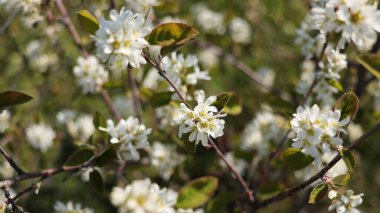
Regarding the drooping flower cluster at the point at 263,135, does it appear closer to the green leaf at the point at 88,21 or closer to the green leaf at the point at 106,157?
the green leaf at the point at 106,157

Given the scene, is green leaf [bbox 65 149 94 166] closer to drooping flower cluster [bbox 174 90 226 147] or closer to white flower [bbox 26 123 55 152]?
drooping flower cluster [bbox 174 90 226 147]

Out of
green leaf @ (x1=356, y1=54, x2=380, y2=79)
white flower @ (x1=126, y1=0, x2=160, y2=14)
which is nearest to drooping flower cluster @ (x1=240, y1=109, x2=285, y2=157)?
white flower @ (x1=126, y1=0, x2=160, y2=14)

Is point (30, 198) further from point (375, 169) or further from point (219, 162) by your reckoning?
point (375, 169)

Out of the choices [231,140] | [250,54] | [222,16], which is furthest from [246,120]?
[222,16]

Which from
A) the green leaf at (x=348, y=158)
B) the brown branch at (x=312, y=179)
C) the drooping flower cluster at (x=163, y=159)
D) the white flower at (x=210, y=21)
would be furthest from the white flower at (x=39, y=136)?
the green leaf at (x=348, y=158)

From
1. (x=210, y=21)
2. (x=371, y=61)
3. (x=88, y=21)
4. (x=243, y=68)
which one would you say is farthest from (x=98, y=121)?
(x=210, y=21)
